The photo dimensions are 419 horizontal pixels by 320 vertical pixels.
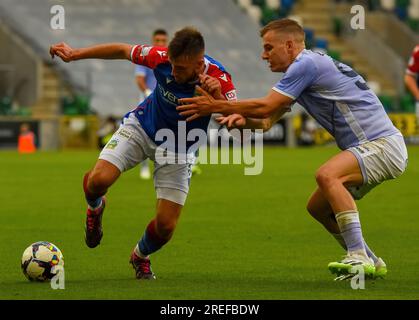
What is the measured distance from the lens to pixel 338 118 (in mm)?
9148

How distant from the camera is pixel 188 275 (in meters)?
9.65

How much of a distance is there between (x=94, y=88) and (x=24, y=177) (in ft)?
57.9

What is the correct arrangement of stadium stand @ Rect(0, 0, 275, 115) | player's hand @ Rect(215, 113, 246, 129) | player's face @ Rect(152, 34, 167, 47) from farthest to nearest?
1. stadium stand @ Rect(0, 0, 275, 115)
2. player's face @ Rect(152, 34, 167, 47)
3. player's hand @ Rect(215, 113, 246, 129)

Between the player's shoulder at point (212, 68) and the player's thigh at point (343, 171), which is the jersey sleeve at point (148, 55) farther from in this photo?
the player's thigh at point (343, 171)

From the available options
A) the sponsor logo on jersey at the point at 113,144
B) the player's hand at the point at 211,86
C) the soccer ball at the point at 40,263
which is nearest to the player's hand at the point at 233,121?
the player's hand at the point at 211,86

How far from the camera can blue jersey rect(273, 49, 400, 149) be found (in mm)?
9016

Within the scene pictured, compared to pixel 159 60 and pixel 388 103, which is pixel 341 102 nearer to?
pixel 159 60

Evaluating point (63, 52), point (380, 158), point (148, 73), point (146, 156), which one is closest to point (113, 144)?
point (146, 156)

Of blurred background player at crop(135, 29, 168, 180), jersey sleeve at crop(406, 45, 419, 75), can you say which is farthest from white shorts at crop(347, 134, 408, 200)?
jersey sleeve at crop(406, 45, 419, 75)

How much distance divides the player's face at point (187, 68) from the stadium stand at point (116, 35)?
27540 millimetres

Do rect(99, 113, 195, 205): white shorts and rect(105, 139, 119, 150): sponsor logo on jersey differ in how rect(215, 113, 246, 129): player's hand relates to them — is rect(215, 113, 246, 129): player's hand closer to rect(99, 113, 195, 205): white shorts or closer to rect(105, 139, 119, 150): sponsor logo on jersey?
rect(99, 113, 195, 205): white shorts

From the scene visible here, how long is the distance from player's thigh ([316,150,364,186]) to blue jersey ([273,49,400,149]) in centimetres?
21

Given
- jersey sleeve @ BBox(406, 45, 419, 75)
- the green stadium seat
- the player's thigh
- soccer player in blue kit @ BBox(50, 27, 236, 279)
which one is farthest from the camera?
the green stadium seat

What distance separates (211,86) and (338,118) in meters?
1.13
